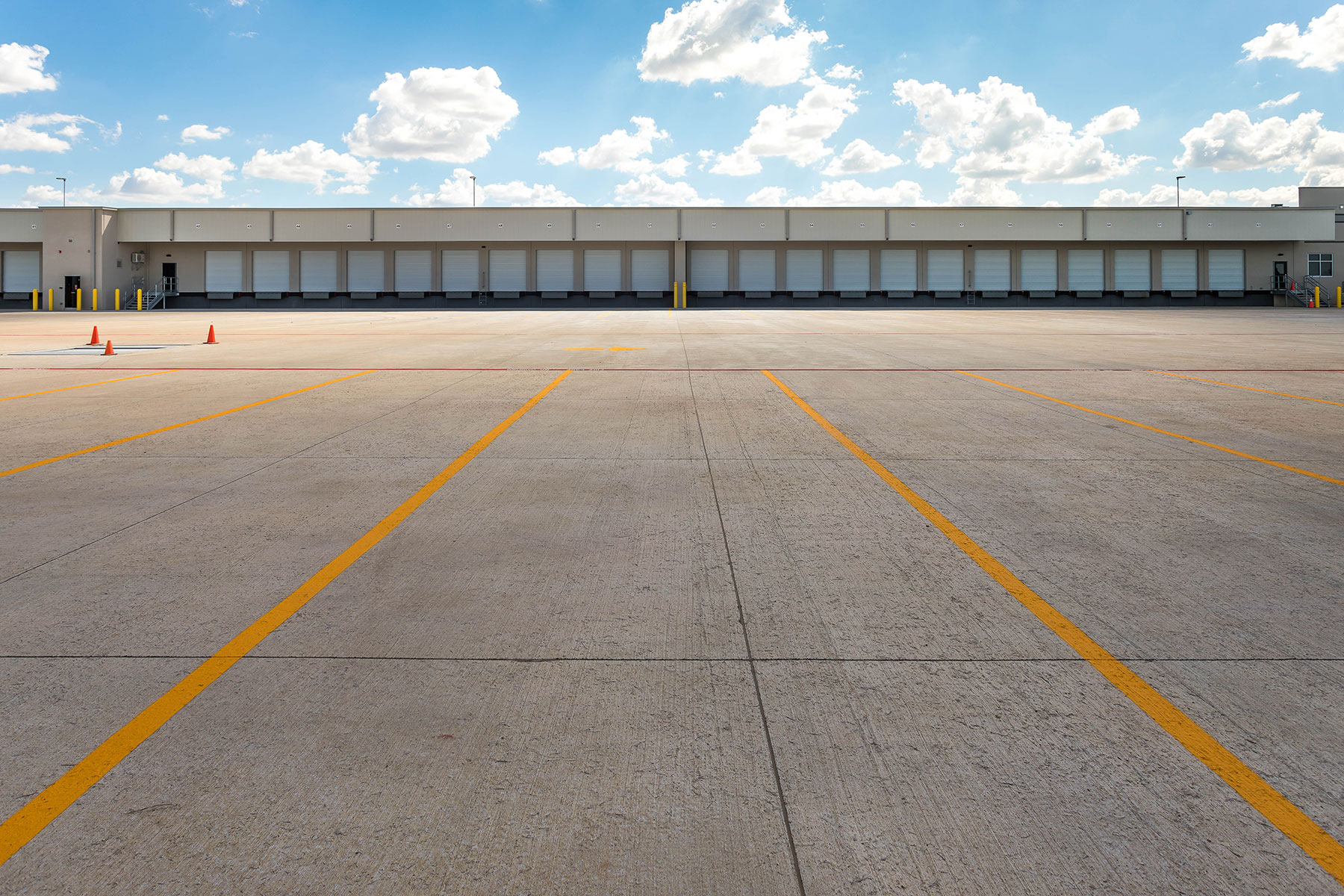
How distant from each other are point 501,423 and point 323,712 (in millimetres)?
7316

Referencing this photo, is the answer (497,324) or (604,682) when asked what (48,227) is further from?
(604,682)

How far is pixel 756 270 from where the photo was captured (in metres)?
59.8

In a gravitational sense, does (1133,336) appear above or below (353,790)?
above

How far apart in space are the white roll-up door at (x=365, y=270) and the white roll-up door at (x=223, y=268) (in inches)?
260

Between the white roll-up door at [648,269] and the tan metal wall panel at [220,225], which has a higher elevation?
the tan metal wall panel at [220,225]

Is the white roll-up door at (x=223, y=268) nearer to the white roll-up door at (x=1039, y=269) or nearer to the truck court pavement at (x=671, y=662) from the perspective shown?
the white roll-up door at (x=1039, y=269)

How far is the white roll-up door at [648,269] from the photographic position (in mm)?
59688

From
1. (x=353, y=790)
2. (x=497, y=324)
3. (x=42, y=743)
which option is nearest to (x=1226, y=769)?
(x=353, y=790)

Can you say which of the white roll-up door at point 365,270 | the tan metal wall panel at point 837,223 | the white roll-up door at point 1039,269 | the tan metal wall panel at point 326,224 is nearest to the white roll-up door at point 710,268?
the tan metal wall panel at point 837,223

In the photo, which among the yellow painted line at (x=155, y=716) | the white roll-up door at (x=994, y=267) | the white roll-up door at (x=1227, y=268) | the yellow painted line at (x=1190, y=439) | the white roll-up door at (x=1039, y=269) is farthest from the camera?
the white roll-up door at (x=1227, y=268)

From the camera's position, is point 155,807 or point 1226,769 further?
point 1226,769

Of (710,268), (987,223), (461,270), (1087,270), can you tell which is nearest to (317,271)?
(461,270)

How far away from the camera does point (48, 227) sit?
2178 inches

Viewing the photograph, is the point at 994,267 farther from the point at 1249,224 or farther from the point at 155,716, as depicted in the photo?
the point at 155,716
